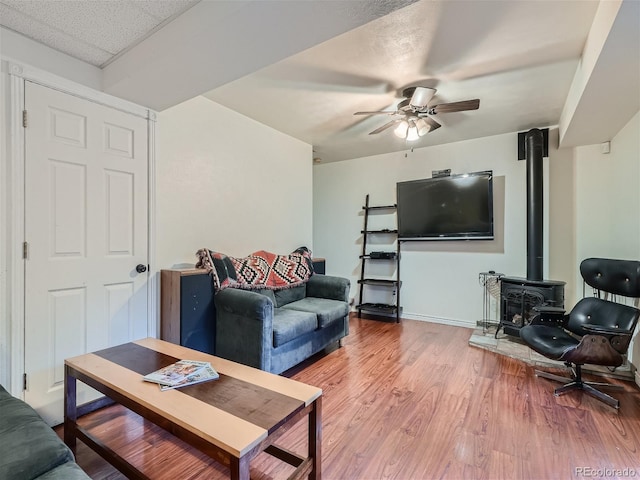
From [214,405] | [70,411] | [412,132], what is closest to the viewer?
[214,405]

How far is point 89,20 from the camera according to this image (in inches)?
67.1

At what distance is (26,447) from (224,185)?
2.42m

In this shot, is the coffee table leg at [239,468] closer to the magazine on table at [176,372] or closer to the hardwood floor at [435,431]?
the magazine on table at [176,372]

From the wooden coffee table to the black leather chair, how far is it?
2023mm

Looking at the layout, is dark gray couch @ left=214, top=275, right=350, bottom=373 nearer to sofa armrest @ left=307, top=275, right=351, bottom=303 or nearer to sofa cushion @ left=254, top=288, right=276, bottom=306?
sofa cushion @ left=254, top=288, right=276, bottom=306

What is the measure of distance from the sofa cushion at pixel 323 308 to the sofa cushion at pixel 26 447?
77.8 inches

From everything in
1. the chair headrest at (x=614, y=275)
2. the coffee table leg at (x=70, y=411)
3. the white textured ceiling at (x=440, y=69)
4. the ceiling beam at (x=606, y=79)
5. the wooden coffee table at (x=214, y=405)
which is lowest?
the coffee table leg at (x=70, y=411)

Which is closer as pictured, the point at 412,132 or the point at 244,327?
the point at 244,327

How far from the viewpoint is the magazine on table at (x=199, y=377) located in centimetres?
138

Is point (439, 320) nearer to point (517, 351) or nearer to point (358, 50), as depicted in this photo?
point (517, 351)

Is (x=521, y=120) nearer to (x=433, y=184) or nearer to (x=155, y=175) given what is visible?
(x=433, y=184)

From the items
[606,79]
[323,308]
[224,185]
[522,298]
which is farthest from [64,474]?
[522,298]

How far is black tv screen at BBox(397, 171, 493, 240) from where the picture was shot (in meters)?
3.88

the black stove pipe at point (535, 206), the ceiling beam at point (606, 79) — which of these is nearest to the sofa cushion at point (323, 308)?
the black stove pipe at point (535, 206)
